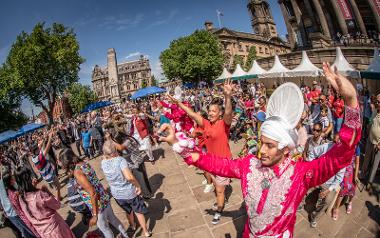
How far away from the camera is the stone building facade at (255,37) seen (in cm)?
6141

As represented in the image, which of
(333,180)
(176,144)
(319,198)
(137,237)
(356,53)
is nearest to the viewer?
(176,144)

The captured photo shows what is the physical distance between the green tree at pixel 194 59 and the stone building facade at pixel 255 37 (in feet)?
52.4

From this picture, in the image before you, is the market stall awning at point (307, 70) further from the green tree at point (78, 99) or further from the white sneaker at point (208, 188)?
the green tree at point (78, 99)

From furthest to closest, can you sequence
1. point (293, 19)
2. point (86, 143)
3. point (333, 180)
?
1. point (293, 19)
2. point (86, 143)
3. point (333, 180)

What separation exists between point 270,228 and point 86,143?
1035cm

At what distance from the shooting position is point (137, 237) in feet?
15.2

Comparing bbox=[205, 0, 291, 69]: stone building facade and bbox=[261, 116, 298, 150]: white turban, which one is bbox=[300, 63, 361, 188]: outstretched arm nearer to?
bbox=[261, 116, 298, 150]: white turban

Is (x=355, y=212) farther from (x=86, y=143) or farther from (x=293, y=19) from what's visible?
(x=293, y=19)

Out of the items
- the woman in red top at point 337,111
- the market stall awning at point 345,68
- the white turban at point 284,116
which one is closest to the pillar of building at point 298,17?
the market stall awning at point 345,68

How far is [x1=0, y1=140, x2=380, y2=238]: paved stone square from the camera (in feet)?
13.5

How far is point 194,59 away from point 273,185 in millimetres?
41116

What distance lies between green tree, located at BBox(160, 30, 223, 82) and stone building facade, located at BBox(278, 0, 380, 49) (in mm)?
13497

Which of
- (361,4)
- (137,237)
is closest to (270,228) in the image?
(137,237)

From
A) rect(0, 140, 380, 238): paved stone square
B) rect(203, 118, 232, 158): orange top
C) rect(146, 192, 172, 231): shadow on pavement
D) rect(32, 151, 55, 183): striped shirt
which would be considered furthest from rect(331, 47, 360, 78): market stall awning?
rect(32, 151, 55, 183): striped shirt
